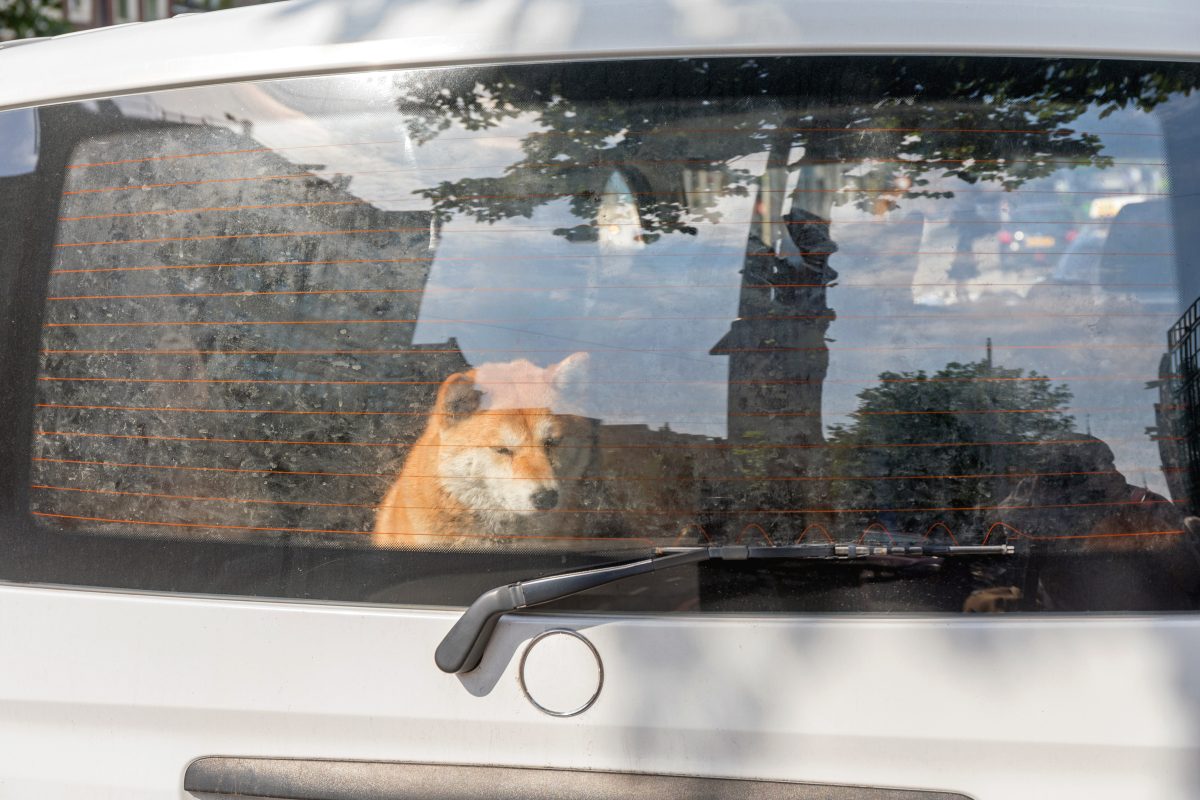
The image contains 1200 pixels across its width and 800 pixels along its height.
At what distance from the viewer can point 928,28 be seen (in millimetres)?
1356

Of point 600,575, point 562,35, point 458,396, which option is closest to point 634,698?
point 600,575

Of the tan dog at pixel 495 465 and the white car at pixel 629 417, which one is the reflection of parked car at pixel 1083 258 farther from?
the tan dog at pixel 495 465

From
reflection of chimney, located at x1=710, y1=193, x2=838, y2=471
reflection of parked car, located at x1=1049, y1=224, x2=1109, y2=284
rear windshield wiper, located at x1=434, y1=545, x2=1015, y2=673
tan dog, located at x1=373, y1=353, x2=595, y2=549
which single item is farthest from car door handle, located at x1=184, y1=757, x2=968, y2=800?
reflection of parked car, located at x1=1049, y1=224, x2=1109, y2=284

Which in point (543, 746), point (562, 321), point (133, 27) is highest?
point (133, 27)

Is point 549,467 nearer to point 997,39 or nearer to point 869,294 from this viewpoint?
point 869,294

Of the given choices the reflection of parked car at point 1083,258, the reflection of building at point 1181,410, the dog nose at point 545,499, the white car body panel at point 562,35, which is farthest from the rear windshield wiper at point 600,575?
the white car body panel at point 562,35

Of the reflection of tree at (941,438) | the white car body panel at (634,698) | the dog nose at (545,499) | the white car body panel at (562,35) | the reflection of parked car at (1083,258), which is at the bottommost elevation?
the white car body panel at (634,698)

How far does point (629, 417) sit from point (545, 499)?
7.4 inches

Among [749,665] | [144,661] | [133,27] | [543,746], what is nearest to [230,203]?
[133,27]

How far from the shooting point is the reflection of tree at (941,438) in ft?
4.42

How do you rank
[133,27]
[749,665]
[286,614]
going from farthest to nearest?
[133,27], [286,614], [749,665]

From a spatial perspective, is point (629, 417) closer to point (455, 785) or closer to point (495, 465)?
point (495, 465)

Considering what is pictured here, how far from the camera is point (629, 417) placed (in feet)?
4.61

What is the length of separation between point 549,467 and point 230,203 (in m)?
0.69
